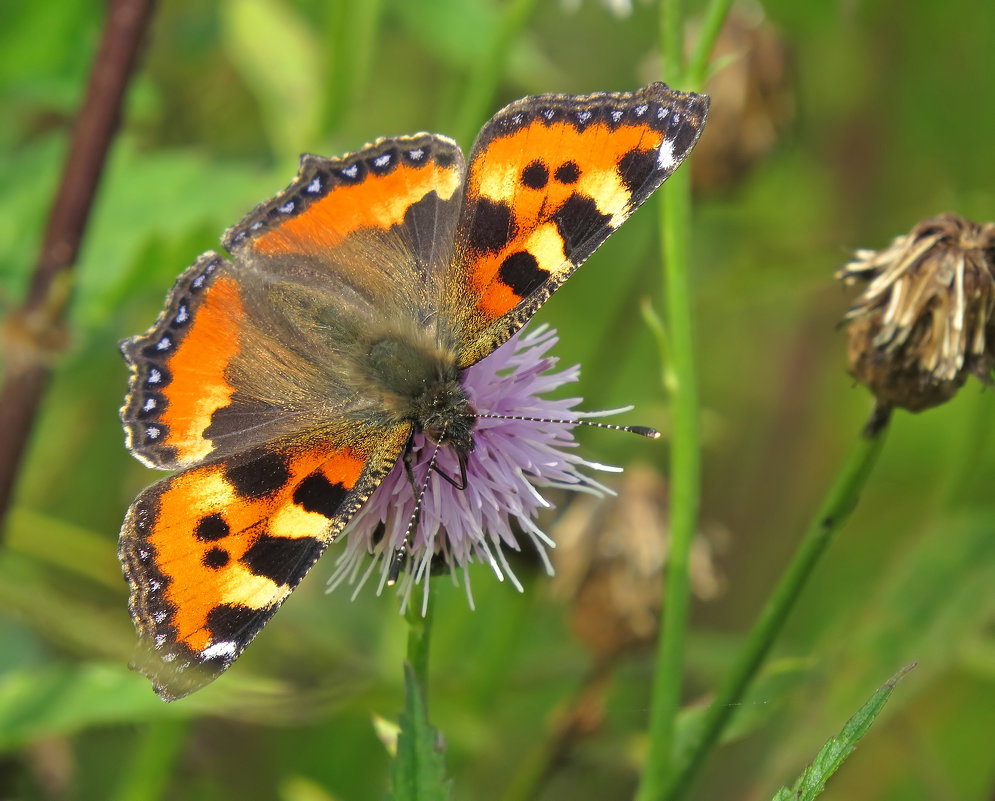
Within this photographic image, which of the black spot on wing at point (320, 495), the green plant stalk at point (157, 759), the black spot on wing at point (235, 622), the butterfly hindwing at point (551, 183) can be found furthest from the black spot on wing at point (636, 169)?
the green plant stalk at point (157, 759)

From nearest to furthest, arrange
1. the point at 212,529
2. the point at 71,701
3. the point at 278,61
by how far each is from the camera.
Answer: the point at 212,529 < the point at 71,701 < the point at 278,61

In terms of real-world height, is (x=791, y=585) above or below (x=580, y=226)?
below

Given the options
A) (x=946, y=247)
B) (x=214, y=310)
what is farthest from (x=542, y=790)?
(x=946, y=247)

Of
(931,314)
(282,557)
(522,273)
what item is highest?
(522,273)

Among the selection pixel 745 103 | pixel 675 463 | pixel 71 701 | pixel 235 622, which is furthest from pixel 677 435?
Result: pixel 745 103

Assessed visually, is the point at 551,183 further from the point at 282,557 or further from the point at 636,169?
the point at 282,557

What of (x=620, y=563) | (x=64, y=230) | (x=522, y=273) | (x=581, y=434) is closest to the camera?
(x=522, y=273)

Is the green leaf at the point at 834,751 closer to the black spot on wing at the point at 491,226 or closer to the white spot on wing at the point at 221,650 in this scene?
the white spot on wing at the point at 221,650
